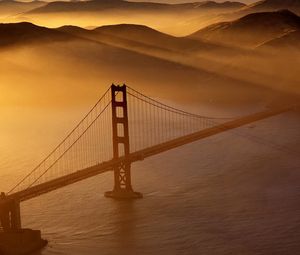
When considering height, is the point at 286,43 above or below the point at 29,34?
below

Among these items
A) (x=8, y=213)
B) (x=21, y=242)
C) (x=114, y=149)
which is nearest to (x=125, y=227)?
(x=21, y=242)

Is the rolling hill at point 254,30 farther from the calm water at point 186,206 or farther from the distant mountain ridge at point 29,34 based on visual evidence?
the calm water at point 186,206

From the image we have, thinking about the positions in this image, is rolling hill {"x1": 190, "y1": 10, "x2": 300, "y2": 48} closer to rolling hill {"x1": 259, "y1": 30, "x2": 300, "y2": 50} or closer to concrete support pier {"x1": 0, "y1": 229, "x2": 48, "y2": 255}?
rolling hill {"x1": 259, "y1": 30, "x2": 300, "y2": 50}

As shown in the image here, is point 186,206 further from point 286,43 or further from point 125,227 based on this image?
point 286,43

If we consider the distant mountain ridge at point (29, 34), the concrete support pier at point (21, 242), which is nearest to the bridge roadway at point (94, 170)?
the concrete support pier at point (21, 242)

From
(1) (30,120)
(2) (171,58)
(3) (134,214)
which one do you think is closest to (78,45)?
(2) (171,58)

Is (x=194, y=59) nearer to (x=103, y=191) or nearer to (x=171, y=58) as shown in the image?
(x=171, y=58)
